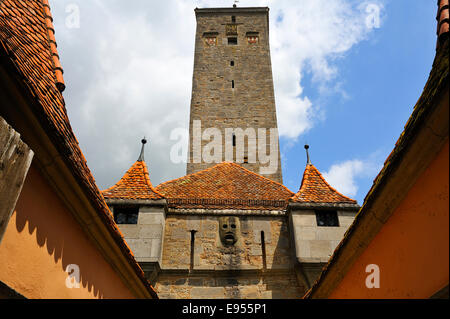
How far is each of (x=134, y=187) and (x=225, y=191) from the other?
230 cm

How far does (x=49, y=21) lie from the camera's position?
4.50 m

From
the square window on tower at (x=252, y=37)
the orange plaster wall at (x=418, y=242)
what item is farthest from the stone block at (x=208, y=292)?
the square window on tower at (x=252, y=37)

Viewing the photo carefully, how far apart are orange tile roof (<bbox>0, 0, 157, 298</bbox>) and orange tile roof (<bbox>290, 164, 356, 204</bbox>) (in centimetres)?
486

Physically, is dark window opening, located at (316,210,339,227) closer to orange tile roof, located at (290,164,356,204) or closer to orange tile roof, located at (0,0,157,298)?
orange tile roof, located at (290,164,356,204)

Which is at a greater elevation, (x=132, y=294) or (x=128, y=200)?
(x=128, y=200)

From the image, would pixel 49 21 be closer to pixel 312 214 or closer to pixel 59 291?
pixel 59 291

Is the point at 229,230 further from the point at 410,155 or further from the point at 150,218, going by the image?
the point at 410,155

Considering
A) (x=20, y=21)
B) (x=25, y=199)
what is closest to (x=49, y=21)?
(x=20, y=21)

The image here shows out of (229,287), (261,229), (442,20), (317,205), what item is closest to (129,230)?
(229,287)

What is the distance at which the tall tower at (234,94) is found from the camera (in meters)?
16.6

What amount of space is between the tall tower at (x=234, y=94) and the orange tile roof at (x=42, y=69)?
11711 millimetres

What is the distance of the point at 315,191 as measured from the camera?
8773 mm

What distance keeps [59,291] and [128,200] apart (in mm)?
4877

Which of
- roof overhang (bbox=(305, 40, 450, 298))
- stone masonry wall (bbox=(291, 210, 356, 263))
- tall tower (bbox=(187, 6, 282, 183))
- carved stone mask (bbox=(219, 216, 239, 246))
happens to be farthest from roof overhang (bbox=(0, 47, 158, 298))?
tall tower (bbox=(187, 6, 282, 183))
